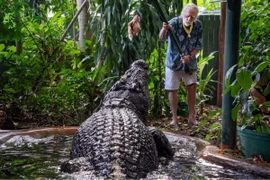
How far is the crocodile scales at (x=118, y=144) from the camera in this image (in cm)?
277

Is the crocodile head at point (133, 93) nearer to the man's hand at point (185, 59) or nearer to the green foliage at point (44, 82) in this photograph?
the man's hand at point (185, 59)

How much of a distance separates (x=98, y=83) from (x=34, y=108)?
95 cm

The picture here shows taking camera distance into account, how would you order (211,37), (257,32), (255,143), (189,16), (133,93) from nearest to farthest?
(255,143), (257,32), (133,93), (189,16), (211,37)

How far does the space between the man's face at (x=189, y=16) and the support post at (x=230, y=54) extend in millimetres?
1790

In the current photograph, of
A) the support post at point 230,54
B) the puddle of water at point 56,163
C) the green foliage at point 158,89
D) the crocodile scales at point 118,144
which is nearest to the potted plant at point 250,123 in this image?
the support post at point 230,54

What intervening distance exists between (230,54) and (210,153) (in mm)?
865

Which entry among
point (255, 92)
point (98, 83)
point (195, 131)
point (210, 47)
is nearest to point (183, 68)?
point (195, 131)

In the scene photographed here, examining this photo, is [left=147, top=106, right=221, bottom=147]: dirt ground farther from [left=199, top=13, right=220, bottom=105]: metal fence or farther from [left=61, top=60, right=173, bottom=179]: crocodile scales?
[left=199, top=13, right=220, bottom=105]: metal fence

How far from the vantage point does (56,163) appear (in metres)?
3.62

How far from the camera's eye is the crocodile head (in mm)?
4254

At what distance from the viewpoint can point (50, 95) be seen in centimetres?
616

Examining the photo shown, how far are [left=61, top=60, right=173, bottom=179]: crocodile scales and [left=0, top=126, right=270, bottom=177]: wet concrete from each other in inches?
14.6

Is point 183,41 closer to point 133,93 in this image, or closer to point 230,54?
point 133,93

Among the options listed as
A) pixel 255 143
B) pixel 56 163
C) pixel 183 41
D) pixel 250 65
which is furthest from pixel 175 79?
pixel 56 163
